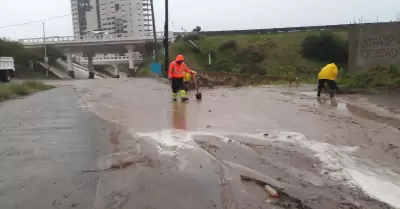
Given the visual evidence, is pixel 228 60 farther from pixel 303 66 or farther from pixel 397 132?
pixel 397 132

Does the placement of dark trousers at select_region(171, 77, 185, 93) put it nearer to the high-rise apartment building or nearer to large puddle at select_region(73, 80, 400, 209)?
large puddle at select_region(73, 80, 400, 209)

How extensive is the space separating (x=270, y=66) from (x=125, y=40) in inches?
1255

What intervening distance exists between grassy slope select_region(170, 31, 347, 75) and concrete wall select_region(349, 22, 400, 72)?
1673 cm

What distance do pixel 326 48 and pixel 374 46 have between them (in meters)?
21.5

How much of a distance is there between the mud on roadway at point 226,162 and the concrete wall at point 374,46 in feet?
24.4

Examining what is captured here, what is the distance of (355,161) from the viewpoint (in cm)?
517

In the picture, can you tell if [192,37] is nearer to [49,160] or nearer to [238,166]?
[49,160]

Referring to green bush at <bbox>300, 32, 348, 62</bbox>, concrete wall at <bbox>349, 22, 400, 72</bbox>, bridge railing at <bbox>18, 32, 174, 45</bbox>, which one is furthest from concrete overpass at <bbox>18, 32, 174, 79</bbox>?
concrete wall at <bbox>349, 22, 400, 72</bbox>

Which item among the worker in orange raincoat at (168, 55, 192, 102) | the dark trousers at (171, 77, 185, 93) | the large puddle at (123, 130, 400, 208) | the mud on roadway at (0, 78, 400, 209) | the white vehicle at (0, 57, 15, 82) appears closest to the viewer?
the mud on roadway at (0, 78, 400, 209)

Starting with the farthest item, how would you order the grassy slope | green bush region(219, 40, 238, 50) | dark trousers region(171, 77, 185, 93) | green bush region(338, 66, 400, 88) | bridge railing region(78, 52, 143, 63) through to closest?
bridge railing region(78, 52, 143, 63), green bush region(219, 40, 238, 50), the grassy slope, green bush region(338, 66, 400, 88), dark trousers region(171, 77, 185, 93)

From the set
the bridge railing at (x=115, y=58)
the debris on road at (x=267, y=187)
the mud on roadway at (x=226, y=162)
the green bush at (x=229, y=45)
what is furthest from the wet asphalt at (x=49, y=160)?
the bridge railing at (x=115, y=58)

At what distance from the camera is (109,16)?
90188 millimetres

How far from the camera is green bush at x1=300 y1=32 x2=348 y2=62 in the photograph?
36719 mm


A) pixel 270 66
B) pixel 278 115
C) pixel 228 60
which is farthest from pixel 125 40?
pixel 278 115
